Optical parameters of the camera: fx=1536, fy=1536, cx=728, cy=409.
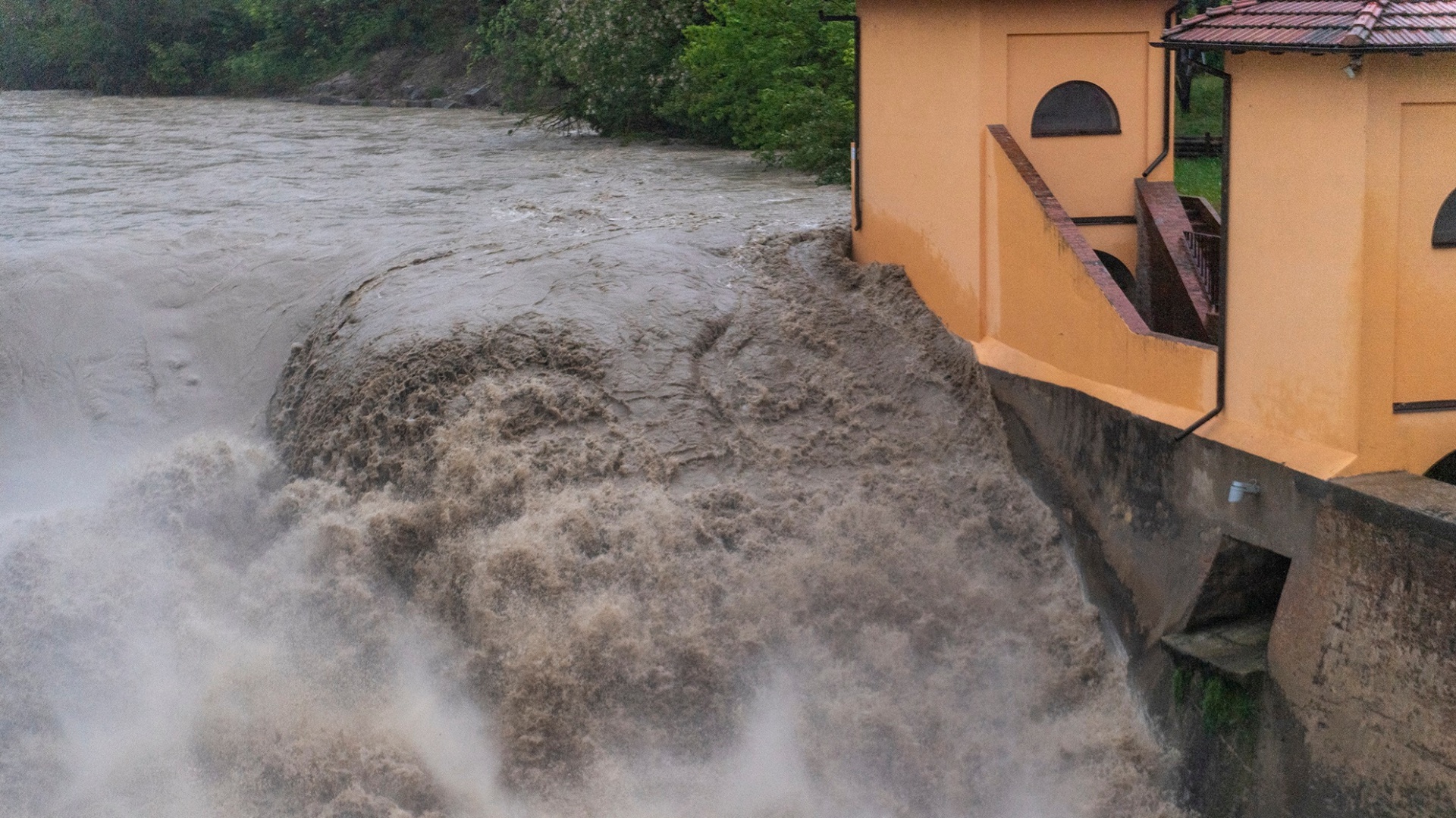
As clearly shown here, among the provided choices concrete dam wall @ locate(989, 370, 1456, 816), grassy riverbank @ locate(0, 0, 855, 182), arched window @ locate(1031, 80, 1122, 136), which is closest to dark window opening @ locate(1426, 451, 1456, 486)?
concrete dam wall @ locate(989, 370, 1456, 816)

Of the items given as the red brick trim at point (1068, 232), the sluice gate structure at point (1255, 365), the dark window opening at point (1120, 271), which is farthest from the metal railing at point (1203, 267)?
the red brick trim at point (1068, 232)

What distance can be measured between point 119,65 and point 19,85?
3.85 metres

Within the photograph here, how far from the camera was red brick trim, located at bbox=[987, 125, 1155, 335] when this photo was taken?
9367 millimetres

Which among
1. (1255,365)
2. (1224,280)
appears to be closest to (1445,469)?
(1255,365)

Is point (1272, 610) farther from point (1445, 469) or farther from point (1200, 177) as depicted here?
point (1200, 177)

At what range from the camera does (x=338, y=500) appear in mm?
9867

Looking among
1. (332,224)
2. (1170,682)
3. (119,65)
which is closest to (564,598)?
(1170,682)

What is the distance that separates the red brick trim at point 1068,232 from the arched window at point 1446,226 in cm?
186

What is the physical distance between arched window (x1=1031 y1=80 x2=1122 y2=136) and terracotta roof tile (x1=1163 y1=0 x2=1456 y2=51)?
2666mm

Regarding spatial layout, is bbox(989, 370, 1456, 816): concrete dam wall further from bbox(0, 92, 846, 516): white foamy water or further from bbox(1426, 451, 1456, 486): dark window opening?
bbox(0, 92, 846, 516): white foamy water

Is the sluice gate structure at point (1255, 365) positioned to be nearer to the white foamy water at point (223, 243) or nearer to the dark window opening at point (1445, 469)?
the dark window opening at point (1445, 469)

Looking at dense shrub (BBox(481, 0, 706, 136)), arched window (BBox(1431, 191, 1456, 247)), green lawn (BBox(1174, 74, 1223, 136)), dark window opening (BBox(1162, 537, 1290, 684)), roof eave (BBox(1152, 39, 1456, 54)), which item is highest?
dense shrub (BBox(481, 0, 706, 136))

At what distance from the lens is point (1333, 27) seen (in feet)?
23.9

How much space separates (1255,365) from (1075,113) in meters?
3.43
